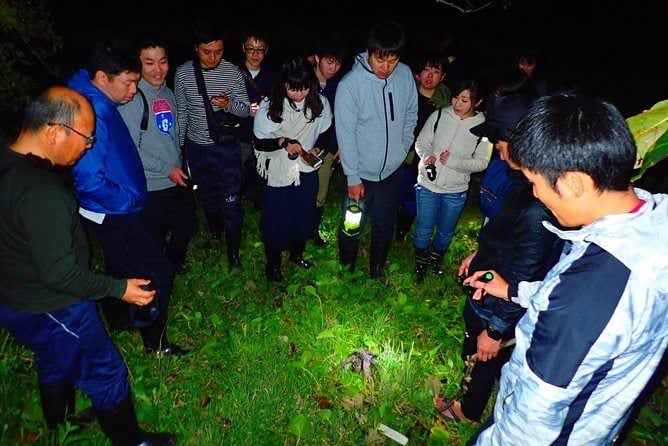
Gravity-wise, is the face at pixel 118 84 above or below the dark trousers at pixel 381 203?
above

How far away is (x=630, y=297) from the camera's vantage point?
4.24ft

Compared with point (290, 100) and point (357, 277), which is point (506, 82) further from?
point (357, 277)

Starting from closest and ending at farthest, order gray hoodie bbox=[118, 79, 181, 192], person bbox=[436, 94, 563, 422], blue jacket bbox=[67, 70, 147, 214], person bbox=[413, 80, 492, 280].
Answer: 1. person bbox=[436, 94, 563, 422]
2. blue jacket bbox=[67, 70, 147, 214]
3. gray hoodie bbox=[118, 79, 181, 192]
4. person bbox=[413, 80, 492, 280]

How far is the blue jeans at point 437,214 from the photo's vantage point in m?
4.20

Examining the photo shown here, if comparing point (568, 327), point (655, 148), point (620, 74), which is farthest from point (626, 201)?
point (620, 74)

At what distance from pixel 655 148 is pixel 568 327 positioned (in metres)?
0.71

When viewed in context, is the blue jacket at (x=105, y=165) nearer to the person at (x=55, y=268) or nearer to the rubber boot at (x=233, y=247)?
the person at (x=55, y=268)

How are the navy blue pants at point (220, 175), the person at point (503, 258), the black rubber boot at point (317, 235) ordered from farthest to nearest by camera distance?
the black rubber boot at point (317, 235) → the navy blue pants at point (220, 175) → the person at point (503, 258)

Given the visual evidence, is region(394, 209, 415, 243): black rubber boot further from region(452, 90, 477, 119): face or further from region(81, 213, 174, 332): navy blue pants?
region(81, 213, 174, 332): navy blue pants

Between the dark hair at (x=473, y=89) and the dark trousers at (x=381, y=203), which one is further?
the dark trousers at (x=381, y=203)

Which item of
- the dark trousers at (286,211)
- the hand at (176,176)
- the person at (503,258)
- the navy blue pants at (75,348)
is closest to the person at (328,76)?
the dark trousers at (286,211)

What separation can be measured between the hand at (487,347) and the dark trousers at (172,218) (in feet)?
8.65

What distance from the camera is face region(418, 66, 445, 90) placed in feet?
14.8

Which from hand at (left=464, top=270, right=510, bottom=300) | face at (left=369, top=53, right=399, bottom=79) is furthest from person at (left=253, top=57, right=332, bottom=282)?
hand at (left=464, top=270, right=510, bottom=300)
